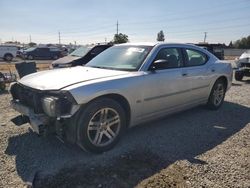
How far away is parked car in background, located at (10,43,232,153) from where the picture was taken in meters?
3.44

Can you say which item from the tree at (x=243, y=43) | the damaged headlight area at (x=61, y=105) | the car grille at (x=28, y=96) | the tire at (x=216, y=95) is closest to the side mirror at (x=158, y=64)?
the damaged headlight area at (x=61, y=105)

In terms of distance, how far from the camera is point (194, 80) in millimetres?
5273

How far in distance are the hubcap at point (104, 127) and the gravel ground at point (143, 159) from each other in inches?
8.2

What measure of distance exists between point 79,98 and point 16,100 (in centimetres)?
152

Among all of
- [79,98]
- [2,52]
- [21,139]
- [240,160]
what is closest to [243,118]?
[240,160]

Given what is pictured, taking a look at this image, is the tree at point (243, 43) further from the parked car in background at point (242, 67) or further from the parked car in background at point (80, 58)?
the parked car in background at point (80, 58)

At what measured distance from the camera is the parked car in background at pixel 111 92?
344 centimetres

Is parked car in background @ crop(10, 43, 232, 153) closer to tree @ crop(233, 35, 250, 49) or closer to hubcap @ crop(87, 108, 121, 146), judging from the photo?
hubcap @ crop(87, 108, 121, 146)

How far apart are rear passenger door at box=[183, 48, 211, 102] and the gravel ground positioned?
73cm

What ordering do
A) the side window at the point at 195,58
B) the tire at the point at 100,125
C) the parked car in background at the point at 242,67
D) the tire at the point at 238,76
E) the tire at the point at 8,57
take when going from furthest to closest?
1. the tire at the point at 8,57
2. the tire at the point at 238,76
3. the parked car in background at the point at 242,67
4. the side window at the point at 195,58
5. the tire at the point at 100,125

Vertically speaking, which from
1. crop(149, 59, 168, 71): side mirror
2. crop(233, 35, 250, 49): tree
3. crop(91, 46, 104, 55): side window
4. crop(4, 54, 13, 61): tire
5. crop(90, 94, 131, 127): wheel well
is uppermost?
crop(233, 35, 250, 49): tree

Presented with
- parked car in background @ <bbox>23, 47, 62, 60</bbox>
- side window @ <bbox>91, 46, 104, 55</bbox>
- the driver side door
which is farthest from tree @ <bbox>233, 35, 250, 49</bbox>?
the driver side door

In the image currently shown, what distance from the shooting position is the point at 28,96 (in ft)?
13.0

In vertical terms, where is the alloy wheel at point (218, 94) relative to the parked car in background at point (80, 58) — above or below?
below
